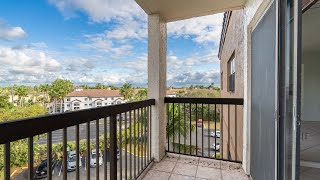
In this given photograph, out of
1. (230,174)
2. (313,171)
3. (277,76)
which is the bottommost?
(230,174)

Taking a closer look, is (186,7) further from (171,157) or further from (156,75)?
(171,157)

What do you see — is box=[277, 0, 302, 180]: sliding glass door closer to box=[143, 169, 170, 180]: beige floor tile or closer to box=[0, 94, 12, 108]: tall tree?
box=[143, 169, 170, 180]: beige floor tile

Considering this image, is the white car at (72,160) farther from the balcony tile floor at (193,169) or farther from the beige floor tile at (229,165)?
the beige floor tile at (229,165)

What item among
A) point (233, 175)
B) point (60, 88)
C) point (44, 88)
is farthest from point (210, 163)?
point (44, 88)

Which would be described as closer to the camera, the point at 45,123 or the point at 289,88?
the point at 45,123

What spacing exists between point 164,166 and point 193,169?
0.44 m

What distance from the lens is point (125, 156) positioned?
7.50 feet

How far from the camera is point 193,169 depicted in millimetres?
2793

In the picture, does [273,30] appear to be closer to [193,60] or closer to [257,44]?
[257,44]

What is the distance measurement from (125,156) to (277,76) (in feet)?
6.00

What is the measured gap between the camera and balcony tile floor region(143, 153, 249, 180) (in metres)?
2.55

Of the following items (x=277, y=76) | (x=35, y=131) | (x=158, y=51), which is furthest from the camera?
(x=158, y=51)

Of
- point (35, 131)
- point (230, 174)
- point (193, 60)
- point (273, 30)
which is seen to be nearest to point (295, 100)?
point (273, 30)

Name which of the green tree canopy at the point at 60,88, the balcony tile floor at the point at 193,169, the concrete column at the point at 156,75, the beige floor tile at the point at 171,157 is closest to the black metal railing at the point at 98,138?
the concrete column at the point at 156,75
